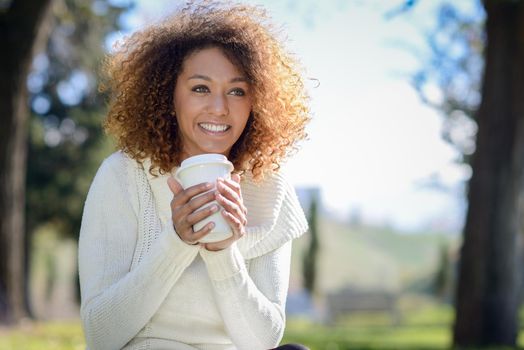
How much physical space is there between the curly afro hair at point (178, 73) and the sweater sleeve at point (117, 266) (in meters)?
0.17

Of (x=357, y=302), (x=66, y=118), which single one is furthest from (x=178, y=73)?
(x=357, y=302)

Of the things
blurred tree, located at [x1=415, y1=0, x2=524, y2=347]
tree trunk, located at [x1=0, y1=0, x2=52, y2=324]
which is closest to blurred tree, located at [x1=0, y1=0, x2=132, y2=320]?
tree trunk, located at [x1=0, y1=0, x2=52, y2=324]

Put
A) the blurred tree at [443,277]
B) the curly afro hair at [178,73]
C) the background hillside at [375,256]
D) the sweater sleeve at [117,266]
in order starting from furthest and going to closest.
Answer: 1. the background hillside at [375,256]
2. the blurred tree at [443,277]
3. the curly afro hair at [178,73]
4. the sweater sleeve at [117,266]

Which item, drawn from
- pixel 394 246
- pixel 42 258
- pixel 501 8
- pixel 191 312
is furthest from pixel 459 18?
pixel 42 258

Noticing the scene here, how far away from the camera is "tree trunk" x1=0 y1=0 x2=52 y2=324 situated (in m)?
8.30

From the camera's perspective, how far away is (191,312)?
2225 mm

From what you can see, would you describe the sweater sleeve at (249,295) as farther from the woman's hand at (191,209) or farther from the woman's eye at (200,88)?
the woman's eye at (200,88)

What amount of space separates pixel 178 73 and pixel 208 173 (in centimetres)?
65

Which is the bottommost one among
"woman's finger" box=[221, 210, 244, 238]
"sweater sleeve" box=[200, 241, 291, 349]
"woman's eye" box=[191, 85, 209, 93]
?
"sweater sleeve" box=[200, 241, 291, 349]

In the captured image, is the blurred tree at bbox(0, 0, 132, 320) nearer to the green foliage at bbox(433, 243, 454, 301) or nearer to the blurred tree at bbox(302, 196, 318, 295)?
the blurred tree at bbox(302, 196, 318, 295)

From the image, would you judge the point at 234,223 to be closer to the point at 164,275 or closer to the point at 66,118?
the point at 164,275

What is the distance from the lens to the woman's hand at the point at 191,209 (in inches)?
73.1

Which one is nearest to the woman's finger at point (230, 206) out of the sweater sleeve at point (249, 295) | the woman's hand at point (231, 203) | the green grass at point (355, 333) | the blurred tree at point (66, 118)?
the woman's hand at point (231, 203)

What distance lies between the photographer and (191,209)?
187 centimetres
